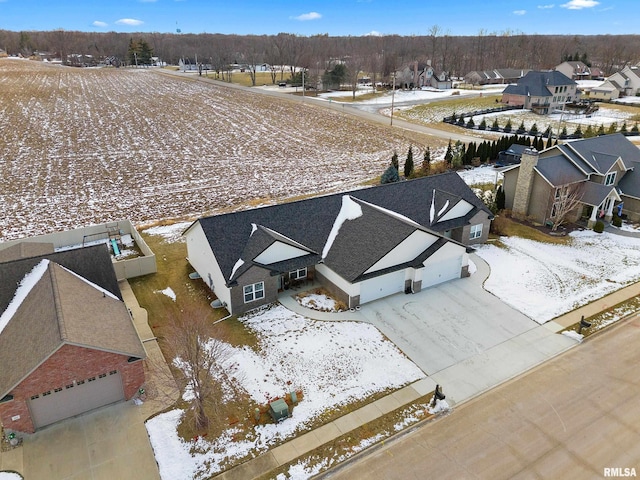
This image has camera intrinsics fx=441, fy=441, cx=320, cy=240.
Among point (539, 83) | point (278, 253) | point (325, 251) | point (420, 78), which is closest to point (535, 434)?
point (325, 251)

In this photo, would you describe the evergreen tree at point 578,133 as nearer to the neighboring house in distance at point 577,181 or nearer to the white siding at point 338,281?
the neighboring house in distance at point 577,181

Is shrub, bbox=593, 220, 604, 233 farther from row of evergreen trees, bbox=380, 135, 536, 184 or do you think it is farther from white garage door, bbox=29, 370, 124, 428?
white garage door, bbox=29, 370, 124, 428

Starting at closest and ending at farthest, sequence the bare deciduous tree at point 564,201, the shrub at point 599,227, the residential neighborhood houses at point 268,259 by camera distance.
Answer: the residential neighborhood houses at point 268,259, the shrub at point 599,227, the bare deciduous tree at point 564,201

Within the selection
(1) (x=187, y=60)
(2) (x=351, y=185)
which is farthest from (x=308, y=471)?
(1) (x=187, y=60)

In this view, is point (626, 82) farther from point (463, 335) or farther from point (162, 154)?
point (463, 335)

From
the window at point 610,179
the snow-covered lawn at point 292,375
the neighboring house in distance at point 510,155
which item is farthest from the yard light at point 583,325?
the neighboring house in distance at point 510,155

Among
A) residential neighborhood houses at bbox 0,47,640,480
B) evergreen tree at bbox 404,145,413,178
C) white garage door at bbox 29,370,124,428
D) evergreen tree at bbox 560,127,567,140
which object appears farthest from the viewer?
evergreen tree at bbox 560,127,567,140

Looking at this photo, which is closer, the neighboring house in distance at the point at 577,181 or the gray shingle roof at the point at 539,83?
the neighboring house in distance at the point at 577,181

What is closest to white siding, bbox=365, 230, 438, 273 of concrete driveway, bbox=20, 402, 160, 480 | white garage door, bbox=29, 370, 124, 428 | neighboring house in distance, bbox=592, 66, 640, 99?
white garage door, bbox=29, 370, 124, 428
